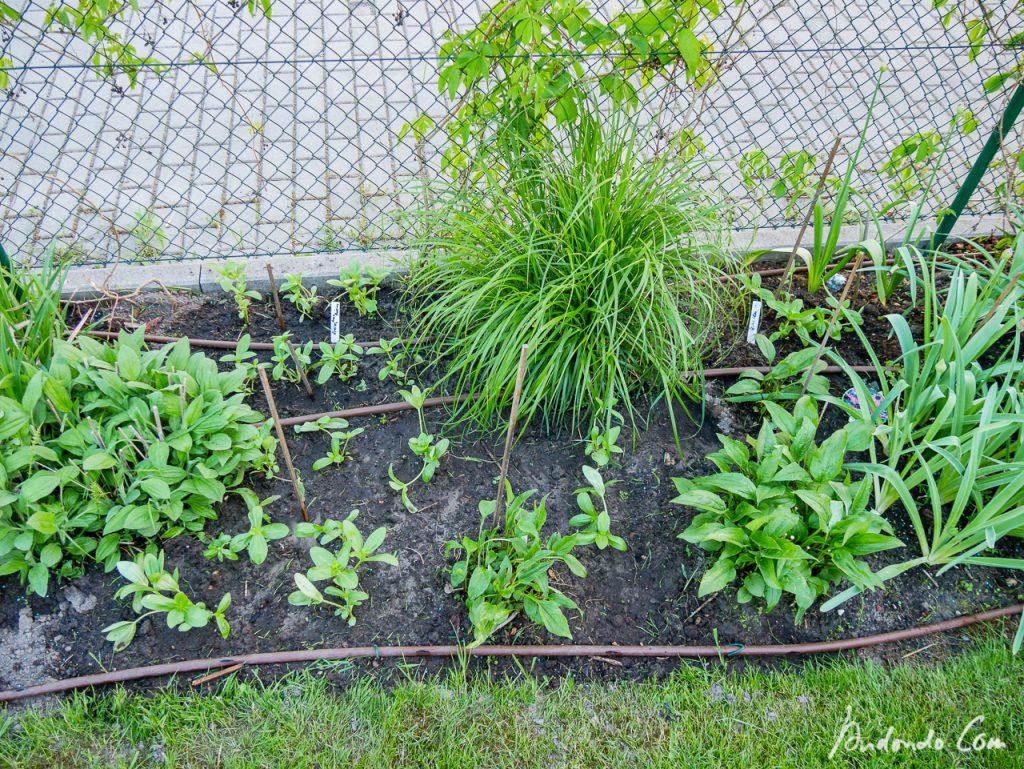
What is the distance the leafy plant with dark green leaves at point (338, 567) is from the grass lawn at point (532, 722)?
19 cm

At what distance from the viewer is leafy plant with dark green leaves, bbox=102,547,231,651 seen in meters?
1.74

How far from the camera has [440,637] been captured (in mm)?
1890

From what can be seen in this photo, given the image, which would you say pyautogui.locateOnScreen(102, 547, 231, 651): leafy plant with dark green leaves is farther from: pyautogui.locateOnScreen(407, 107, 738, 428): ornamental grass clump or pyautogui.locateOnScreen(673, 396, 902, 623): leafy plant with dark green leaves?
pyautogui.locateOnScreen(673, 396, 902, 623): leafy plant with dark green leaves

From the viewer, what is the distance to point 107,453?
1.86 m

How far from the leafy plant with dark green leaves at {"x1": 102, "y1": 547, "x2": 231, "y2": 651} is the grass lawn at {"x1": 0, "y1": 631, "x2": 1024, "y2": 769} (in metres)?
0.15

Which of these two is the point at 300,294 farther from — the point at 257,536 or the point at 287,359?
the point at 257,536

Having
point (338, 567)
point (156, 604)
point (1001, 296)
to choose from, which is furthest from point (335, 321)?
point (1001, 296)

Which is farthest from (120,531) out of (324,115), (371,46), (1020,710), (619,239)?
(371,46)

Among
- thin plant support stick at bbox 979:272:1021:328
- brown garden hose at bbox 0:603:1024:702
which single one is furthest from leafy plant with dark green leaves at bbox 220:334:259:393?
thin plant support stick at bbox 979:272:1021:328

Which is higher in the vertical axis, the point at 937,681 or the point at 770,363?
the point at 770,363

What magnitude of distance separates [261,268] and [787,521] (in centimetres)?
223

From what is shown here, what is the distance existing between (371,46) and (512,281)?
3.04 metres

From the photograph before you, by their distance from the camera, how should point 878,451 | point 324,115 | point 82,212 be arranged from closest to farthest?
point 878,451 → point 82,212 → point 324,115

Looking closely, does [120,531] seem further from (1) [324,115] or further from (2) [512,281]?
(1) [324,115]
